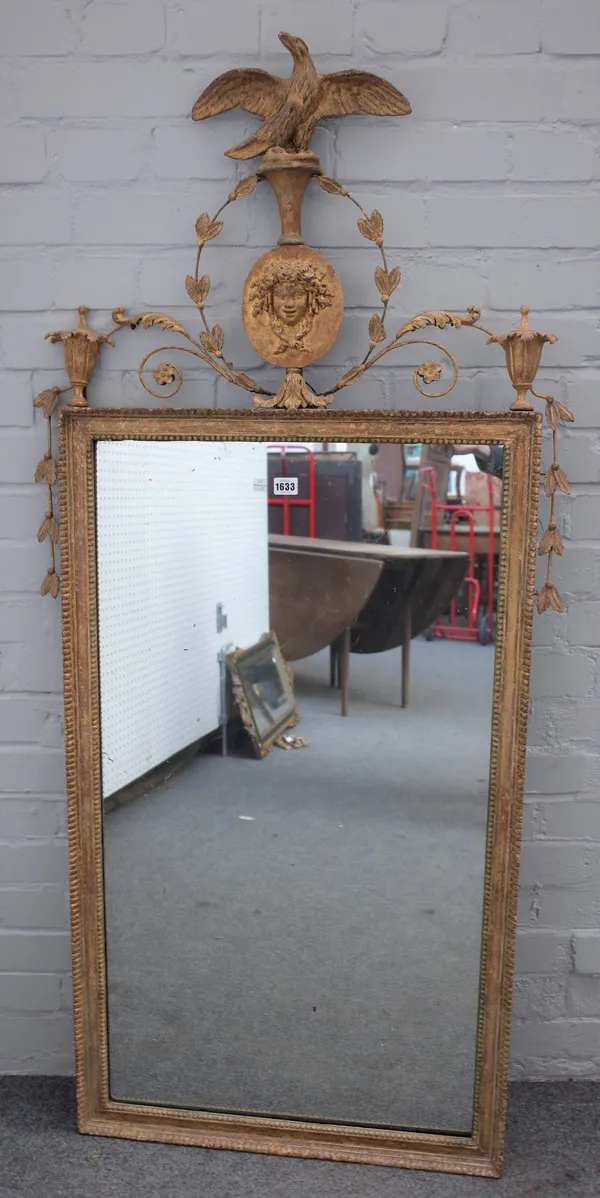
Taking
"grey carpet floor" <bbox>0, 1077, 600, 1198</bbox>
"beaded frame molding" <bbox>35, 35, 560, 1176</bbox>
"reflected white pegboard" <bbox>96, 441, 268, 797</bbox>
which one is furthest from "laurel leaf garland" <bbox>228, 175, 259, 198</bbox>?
"grey carpet floor" <bbox>0, 1077, 600, 1198</bbox>

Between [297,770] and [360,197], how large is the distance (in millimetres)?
900

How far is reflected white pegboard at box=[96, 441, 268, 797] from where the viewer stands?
5.03 feet

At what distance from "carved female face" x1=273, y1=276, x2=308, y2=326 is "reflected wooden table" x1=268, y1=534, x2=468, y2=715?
1.10 ft

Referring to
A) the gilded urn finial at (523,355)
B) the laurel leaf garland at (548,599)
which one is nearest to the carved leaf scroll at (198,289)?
the gilded urn finial at (523,355)

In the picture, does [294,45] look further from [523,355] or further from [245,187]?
[523,355]

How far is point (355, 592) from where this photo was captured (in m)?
1.53

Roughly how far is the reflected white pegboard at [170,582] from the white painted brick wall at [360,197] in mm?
142

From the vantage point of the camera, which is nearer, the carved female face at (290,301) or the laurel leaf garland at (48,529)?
the carved female face at (290,301)

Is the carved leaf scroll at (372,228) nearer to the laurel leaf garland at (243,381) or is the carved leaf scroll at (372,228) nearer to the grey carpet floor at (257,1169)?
the laurel leaf garland at (243,381)

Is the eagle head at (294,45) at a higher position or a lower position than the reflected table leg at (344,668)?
higher

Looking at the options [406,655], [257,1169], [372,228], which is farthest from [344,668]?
[257,1169]

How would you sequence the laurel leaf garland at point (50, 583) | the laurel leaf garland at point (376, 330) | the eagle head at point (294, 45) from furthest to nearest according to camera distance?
the laurel leaf garland at point (50, 583) < the laurel leaf garland at point (376, 330) < the eagle head at point (294, 45)

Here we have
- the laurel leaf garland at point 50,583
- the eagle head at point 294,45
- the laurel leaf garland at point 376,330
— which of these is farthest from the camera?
the laurel leaf garland at point 50,583

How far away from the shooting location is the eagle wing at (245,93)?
147 centimetres
